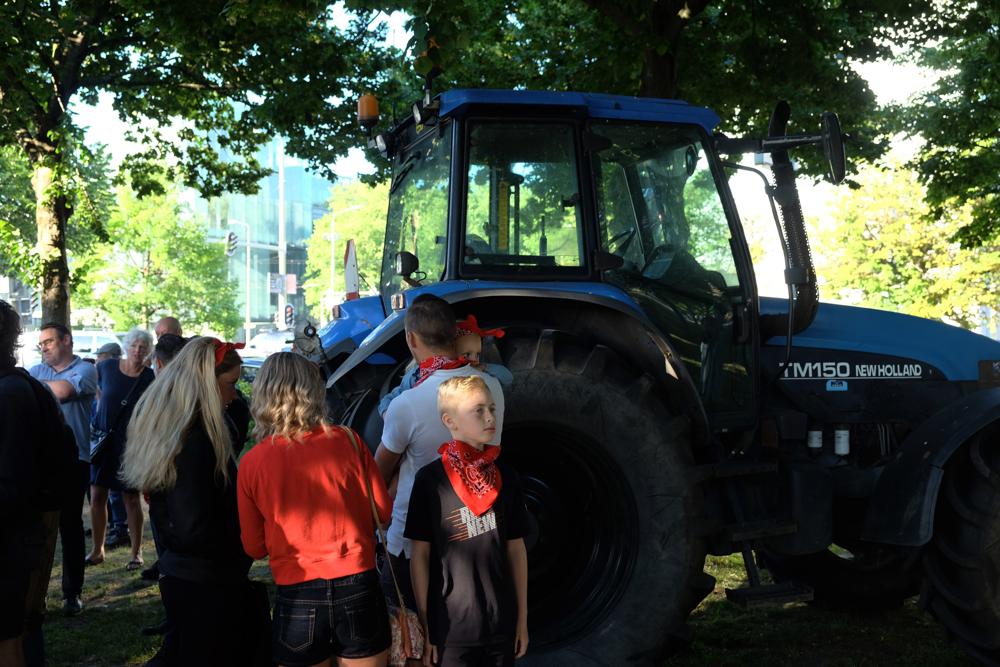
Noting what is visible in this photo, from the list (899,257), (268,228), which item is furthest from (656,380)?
(268,228)

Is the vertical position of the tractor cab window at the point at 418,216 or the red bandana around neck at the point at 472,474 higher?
the tractor cab window at the point at 418,216

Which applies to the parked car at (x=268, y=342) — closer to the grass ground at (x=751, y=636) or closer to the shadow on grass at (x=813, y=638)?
the grass ground at (x=751, y=636)

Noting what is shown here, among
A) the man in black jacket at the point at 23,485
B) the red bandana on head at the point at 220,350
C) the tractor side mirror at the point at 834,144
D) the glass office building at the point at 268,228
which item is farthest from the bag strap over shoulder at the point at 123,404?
the glass office building at the point at 268,228

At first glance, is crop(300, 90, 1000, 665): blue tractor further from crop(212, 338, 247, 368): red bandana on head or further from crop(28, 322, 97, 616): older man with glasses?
crop(28, 322, 97, 616): older man with glasses

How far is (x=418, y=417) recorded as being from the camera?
3.49m

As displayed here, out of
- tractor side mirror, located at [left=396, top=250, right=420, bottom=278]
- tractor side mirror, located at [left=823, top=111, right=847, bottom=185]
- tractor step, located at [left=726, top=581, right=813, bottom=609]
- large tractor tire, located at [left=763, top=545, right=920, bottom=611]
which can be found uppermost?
tractor side mirror, located at [left=823, top=111, right=847, bottom=185]

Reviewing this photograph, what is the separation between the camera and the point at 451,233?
486cm

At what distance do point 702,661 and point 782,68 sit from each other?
811 centimetres

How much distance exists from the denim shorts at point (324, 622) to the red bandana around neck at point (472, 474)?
42cm

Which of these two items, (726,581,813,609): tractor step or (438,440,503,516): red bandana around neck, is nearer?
(438,440,503,516): red bandana around neck

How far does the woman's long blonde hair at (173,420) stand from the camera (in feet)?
11.0

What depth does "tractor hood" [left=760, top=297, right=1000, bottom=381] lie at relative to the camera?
18.4 feet

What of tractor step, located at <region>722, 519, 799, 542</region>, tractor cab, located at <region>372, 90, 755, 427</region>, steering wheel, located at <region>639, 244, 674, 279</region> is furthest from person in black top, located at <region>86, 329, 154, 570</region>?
tractor step, located at <region>722, 519, 799, 542</region>

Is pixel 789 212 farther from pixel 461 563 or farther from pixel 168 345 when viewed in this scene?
pixel 168 345
